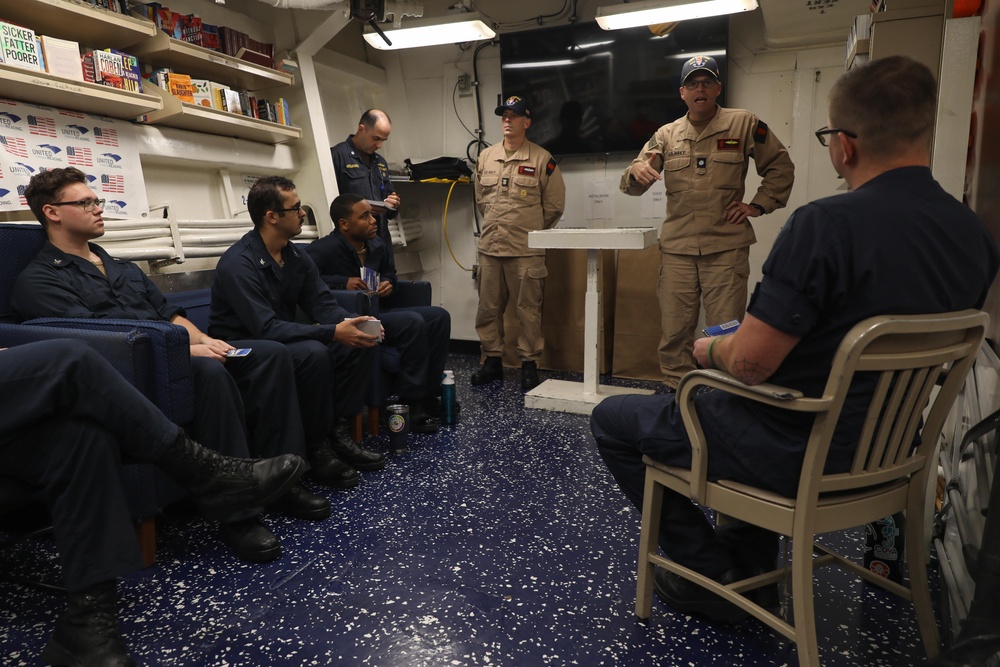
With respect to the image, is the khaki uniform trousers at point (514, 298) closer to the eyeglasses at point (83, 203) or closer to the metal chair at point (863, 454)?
the eyeglasses at point (83, 203)

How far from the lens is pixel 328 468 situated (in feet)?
7.83

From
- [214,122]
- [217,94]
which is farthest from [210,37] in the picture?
[214,122]

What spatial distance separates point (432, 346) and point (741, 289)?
66.4 inches

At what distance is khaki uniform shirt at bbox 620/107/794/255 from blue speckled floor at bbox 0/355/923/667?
1.62 meters

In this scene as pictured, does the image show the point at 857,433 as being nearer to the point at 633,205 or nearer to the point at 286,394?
the point at 286,394

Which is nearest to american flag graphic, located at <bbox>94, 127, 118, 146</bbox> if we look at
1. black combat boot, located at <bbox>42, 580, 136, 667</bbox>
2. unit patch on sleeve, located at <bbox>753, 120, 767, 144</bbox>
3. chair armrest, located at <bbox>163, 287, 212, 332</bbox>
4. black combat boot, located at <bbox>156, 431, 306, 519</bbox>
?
chair armrest, located at <bbox>163, 287, 212, 332</bbox>

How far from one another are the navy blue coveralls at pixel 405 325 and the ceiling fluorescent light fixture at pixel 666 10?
6.01 feet

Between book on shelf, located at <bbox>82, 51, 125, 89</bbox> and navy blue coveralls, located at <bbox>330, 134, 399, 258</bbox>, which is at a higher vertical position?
book on shelf, located at <bbox>82, 51, 125, 89</bbox>

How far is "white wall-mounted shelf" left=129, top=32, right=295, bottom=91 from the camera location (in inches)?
117

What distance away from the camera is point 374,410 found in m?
2.99

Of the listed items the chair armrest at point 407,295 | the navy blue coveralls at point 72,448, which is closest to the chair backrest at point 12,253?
the navy blue coveralls at point 72,448

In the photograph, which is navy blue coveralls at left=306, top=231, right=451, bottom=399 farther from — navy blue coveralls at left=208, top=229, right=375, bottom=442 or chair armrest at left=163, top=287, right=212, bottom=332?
chair armrest at left=163, top=287, right=212, bottom=332

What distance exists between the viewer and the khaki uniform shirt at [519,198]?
12.9ft

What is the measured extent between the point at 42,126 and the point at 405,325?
1.77m
